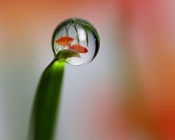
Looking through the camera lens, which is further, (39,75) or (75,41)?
(39,75)

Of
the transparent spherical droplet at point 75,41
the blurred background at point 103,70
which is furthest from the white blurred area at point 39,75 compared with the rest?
the transparent spherical droplet at point 75,41

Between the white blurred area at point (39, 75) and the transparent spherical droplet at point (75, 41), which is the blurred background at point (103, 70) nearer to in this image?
the white blurred area at point (39, 75)

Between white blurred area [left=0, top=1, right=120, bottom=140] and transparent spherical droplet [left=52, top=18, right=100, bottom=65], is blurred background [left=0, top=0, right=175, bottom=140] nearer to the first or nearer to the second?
white blurred area [left=0, top=1, right=120, bottom=140]

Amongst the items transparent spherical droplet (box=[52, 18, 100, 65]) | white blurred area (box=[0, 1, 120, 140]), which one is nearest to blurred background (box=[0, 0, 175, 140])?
white blurred area (box=[0, 1, 120, 140])

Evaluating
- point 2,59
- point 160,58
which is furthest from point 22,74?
point 160,58
